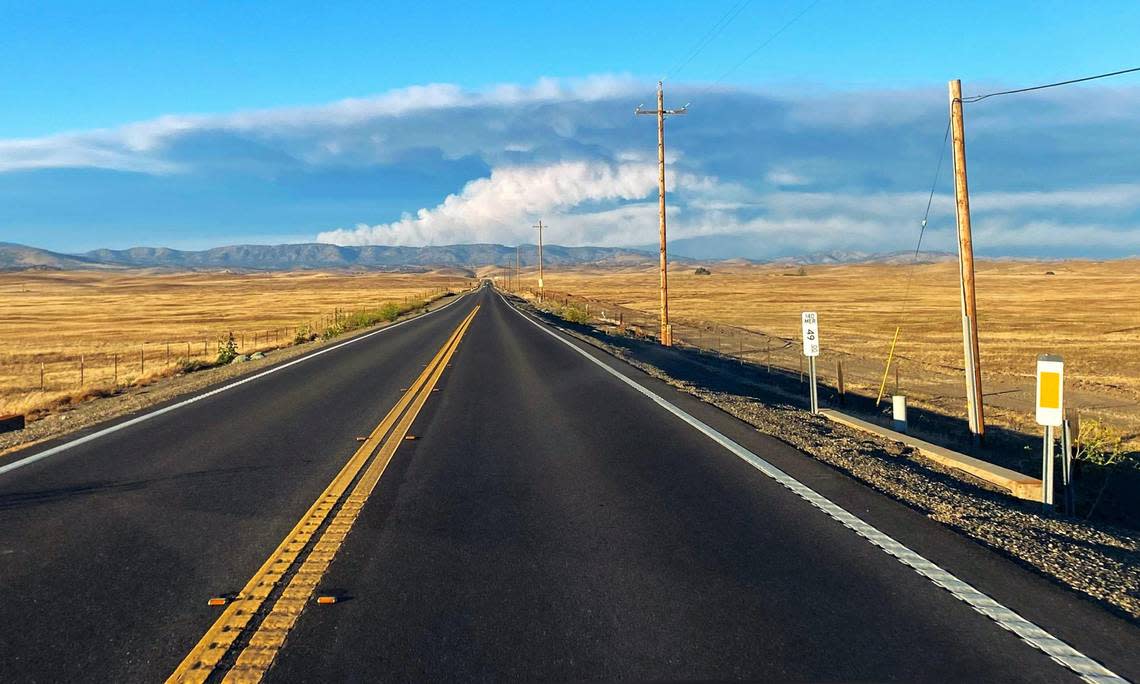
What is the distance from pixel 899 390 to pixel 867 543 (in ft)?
54.6

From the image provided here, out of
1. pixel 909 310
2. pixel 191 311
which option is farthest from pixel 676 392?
pixel 191 311

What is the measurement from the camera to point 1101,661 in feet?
12.6

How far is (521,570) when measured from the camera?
5.21m

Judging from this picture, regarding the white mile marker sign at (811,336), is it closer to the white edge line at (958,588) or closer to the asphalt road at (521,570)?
the asphalt road at (521,570)

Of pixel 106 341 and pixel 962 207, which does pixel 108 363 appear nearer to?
pixel 106 341

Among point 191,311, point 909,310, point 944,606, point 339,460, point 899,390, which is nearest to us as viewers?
point 944,606

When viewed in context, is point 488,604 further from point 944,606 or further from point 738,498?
point 738,498

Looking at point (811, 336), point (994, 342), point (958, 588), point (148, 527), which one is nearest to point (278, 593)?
point (148, 527)

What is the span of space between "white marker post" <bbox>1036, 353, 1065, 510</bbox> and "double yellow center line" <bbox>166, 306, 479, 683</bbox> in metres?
6.11

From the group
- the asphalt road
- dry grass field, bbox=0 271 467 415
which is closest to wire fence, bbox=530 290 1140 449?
the asphalt road

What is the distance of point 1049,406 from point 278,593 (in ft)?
22.4

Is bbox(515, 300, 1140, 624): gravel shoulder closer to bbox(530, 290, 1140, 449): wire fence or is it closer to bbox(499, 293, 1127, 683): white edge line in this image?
bbox(499, 293, 1127, 683): white edge line

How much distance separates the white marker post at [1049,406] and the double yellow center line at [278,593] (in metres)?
6.11

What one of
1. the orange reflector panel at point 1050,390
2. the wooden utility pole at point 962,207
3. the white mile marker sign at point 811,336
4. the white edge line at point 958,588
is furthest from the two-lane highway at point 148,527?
the wooden utility pole at point 962,207
